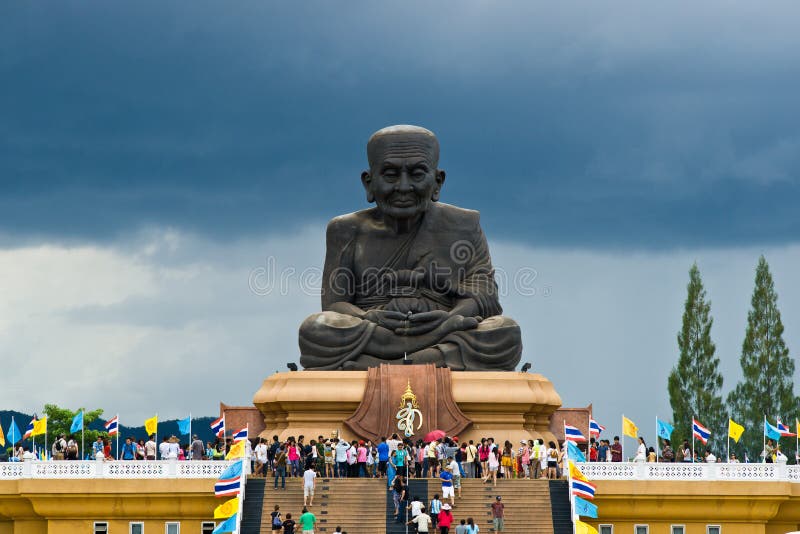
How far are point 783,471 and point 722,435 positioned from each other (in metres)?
18.2

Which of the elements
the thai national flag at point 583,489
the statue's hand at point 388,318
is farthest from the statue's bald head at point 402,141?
the thai national flag at point 583,489

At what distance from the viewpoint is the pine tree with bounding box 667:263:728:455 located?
55.2 m

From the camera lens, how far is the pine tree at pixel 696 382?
2175 inches

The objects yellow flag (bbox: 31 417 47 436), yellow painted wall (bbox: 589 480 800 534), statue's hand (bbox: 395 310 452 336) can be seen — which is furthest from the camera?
statue's hand (bbox: 395 310 452 336)

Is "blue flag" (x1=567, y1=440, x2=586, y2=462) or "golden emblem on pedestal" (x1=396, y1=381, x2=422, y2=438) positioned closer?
"blue flag" (x1=567, y1=440, x2=586, y2=462)

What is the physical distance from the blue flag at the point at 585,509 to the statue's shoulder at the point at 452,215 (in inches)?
471

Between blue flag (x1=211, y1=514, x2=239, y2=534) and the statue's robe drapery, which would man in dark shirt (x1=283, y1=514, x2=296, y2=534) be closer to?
blue flag (x1=211, y1=514, x2=239, y2=534)

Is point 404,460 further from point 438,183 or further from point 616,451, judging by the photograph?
point 438,183

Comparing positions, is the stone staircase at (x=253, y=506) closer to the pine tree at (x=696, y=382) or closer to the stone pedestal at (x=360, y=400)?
the stone pedestal at (x=360, y=400)

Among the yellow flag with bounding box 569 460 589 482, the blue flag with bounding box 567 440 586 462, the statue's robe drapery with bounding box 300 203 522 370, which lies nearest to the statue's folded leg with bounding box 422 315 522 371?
the statue's robe drapery with bounding box 300 203 522 370

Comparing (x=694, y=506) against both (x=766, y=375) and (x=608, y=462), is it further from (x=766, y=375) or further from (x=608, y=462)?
(x=766, y=375)

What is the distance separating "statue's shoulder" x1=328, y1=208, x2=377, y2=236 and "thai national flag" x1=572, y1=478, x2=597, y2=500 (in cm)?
1232

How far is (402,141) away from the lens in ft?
146

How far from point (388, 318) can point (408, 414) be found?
3.38 meters
